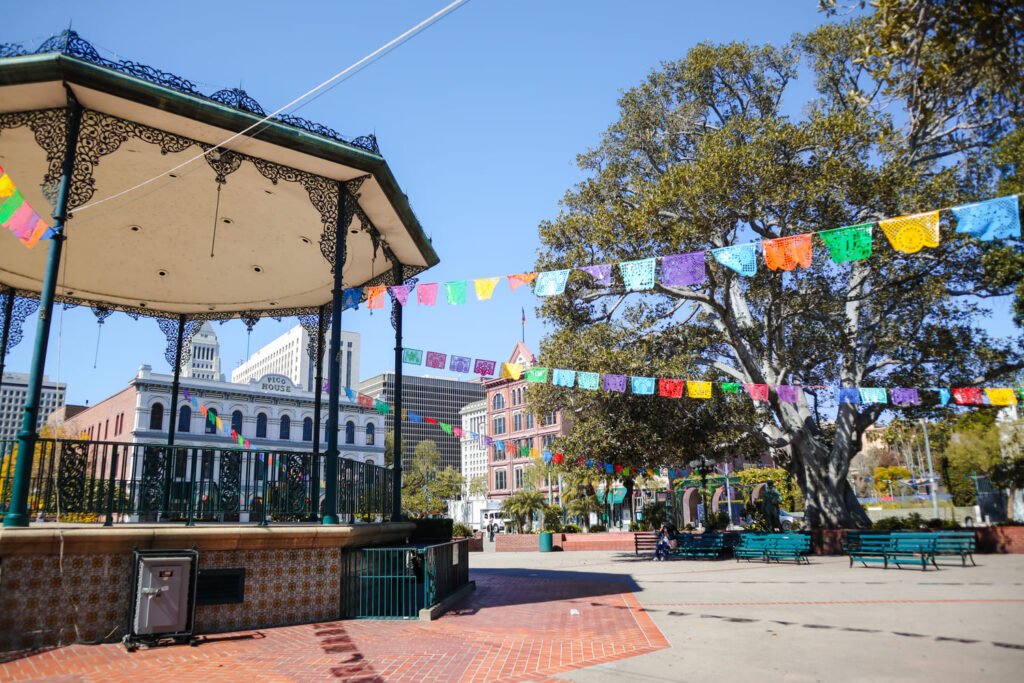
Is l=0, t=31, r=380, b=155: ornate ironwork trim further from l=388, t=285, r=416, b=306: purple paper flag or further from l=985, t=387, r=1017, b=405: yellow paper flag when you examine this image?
l=985, t=387, r=1017, b=405: yellow paper flag

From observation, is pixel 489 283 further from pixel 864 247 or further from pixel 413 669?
pixel 413 669

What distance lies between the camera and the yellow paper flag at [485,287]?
13.9m

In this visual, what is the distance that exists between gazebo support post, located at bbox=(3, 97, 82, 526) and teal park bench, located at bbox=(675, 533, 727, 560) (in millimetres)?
21299

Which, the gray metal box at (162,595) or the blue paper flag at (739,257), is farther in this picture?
the blue paper flag at (739,257)

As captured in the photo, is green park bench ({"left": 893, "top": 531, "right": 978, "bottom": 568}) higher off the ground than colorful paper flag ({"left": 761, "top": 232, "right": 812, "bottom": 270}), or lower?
lower

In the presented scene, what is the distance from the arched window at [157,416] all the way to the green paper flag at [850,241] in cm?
5521

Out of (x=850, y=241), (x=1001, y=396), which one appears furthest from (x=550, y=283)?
(x=1001, y=396)

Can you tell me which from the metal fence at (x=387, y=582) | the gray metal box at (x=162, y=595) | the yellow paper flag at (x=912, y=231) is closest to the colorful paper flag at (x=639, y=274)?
the yellow paper flag at (x=912, y=231)

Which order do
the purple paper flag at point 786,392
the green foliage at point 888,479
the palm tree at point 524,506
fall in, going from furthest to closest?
the green foliage at point 888,479 < the palm tree at point 524,506 < the purple paper flag at point 786,392

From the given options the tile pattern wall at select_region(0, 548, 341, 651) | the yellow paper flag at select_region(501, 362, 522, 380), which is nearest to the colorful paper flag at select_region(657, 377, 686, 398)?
the yellow paper flag at select_region(501, 362, 522, 380)

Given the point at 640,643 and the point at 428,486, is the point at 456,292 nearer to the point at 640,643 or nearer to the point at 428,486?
the point at 640,643

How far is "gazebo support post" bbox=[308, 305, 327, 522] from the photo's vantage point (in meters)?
11.1

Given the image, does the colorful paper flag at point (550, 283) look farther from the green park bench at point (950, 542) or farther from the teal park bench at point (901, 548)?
the green park bench at point (950, 542)

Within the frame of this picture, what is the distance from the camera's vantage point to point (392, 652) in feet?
26.6
